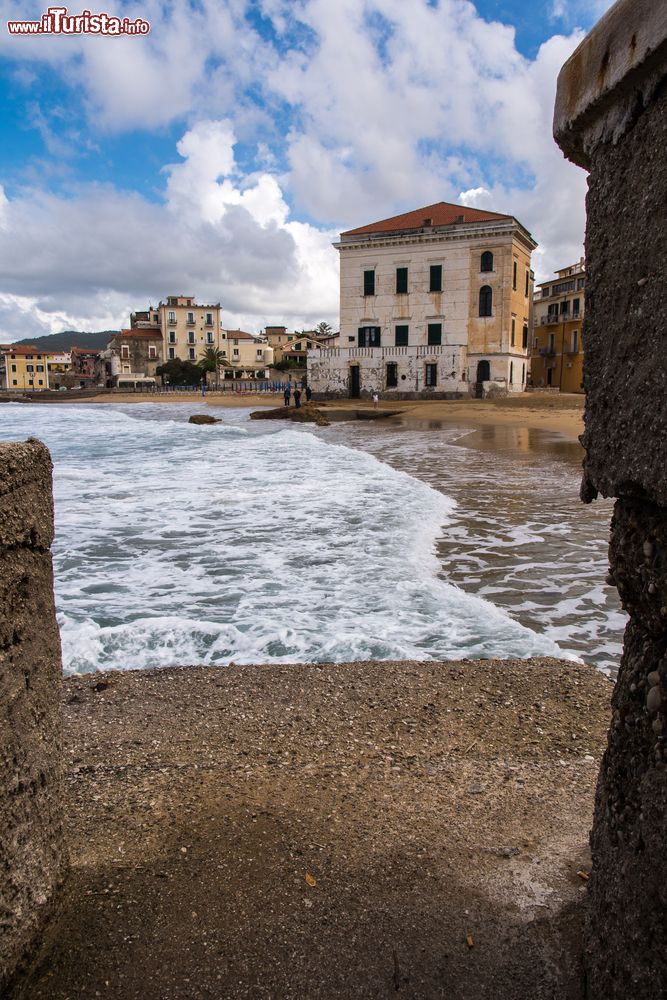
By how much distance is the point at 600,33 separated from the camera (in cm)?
135

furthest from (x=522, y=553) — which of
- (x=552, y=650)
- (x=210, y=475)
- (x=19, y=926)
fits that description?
(x=210, y=475)

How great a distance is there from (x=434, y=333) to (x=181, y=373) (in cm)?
4678

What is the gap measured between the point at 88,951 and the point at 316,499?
8.72 m

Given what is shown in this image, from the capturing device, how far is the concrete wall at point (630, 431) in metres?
1.26

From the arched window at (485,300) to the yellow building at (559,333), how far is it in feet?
42.8

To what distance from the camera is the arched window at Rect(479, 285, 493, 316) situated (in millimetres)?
41719

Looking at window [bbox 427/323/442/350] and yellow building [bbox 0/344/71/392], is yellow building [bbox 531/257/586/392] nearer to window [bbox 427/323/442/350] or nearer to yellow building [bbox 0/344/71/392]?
window [bbox 427/323/442/350]

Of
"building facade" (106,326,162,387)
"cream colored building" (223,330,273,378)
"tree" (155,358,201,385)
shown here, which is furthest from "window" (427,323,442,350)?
"building facade" (106,326,162,387)

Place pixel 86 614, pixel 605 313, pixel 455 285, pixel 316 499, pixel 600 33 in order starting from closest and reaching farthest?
1. pixel 600 33
2. pixel 605 313
3. pixel 86 614
4. pixel 316 499
5. pixel 455 285

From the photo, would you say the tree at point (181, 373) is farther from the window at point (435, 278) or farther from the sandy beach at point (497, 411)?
the window at point (435, 278)

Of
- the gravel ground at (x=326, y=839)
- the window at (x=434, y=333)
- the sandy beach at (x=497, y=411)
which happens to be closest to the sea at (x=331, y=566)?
the gravel ground at (x=326, y=839)

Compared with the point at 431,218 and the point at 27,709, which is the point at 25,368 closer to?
the point at 431,218

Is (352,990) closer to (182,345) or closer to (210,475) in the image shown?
(210,475)

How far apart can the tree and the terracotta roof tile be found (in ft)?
136
